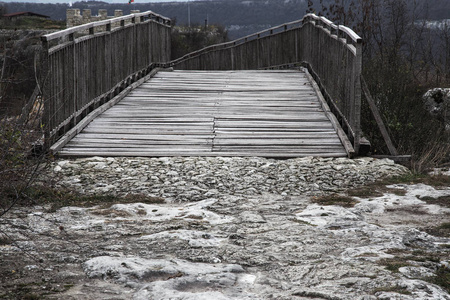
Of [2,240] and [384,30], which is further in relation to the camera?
[384,30]

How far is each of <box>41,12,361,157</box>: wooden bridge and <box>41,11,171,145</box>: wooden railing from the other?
0.02 metres

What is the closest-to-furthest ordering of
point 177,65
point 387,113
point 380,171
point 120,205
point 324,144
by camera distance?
1. point 120,205
2. point 380,171
3. point 324,144
4. point 387,113
5. point 177,65

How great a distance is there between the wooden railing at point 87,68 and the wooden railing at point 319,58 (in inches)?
153

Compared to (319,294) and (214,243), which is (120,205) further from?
(319,294)

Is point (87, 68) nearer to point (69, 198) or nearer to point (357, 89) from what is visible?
point (69, 198)

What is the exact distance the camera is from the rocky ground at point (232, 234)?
4.17 meters

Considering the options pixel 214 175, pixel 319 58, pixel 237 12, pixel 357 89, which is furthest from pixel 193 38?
pixel 237 12

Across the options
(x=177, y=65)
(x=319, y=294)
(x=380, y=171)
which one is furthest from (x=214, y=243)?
(x=177, y=65)

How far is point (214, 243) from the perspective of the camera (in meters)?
5.20

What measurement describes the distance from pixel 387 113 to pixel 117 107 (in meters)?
4.70

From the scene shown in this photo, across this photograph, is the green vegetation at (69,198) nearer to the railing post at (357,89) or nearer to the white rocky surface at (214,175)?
the white rocky surface at (214,175)

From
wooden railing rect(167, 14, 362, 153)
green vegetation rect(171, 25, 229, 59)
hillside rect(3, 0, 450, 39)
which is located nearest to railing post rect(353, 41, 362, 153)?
wooden railing rect(167, 14, 362, 153)

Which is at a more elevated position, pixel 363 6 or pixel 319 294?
pixel 363 6

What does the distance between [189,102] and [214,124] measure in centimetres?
188
